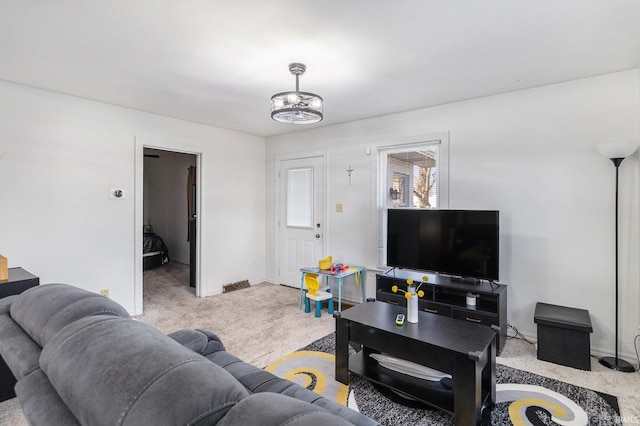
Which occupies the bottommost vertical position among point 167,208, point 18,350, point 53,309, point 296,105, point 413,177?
point 18,350

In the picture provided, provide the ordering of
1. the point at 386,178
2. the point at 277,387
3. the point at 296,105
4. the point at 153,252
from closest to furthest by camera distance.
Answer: the point at 277,387 → the point at 296,105 → the point at 386,178 → the point at 153,252

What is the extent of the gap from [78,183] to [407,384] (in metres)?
3.68

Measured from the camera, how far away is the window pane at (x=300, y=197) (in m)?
4.92

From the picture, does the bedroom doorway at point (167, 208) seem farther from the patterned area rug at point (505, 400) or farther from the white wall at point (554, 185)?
the white wall at point (554, 185)

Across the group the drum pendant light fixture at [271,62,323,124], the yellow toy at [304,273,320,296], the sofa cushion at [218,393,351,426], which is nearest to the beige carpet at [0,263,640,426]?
the yellow toy at [304,273,320,296]

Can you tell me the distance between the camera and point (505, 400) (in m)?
2.18

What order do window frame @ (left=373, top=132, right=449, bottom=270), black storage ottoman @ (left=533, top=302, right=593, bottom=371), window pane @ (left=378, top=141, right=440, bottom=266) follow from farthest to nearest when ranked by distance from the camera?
window pane @ (left=378, top=141, right=440, bottom=266) → window frame @ (left=373, top=132, right=449, bottom=270) → black storage ottoman @ (left=533, top=302, right=593, bottom=371)

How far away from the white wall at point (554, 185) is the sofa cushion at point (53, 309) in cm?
A: 336

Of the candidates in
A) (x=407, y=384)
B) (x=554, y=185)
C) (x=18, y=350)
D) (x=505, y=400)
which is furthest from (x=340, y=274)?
(x=18, y=350)

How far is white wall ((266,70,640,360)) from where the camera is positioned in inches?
109

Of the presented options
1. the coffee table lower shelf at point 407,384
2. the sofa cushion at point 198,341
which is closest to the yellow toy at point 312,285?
the coffee table lower shelf at point 407,384

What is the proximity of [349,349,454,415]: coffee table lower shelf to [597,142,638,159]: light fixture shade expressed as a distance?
2214 mm

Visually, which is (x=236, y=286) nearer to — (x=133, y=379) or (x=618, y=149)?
(x=133, y=379)

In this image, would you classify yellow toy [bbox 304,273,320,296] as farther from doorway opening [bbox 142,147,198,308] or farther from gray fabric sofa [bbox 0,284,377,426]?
gray fabric sofa [bbox 0,284,377,426]
